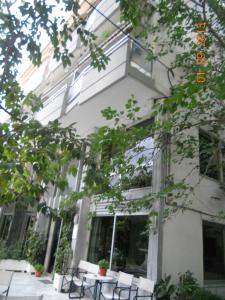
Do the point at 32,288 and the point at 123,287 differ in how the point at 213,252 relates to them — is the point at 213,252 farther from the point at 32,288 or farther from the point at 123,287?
the point at 32,288

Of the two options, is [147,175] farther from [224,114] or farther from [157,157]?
[224,114]

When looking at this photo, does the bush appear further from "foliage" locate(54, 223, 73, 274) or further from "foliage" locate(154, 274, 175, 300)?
"foliage" locate(54, 223, 73, 274)

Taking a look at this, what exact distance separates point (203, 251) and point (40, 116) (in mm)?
8934

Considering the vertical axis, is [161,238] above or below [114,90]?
below

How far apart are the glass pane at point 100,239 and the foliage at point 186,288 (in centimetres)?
273

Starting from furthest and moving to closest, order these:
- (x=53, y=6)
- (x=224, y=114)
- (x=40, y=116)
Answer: (x=40, y=116) < (x=224, y=114) < (x=53, y=6)

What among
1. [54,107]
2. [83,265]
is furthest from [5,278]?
[54,107]

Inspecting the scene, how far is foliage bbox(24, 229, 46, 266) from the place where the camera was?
487 inches

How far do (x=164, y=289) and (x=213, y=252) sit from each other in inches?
113

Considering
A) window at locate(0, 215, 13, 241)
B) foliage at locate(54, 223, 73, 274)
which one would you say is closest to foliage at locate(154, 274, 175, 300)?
foliage at locate(54, 223, 73, 274)

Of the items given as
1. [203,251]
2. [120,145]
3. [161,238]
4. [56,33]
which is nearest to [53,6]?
[56,33]

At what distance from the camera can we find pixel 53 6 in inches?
136

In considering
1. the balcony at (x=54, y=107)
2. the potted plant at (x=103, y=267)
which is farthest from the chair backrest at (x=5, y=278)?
the balcony at (x=54, y=107)

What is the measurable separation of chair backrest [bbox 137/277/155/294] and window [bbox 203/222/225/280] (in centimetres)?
250
